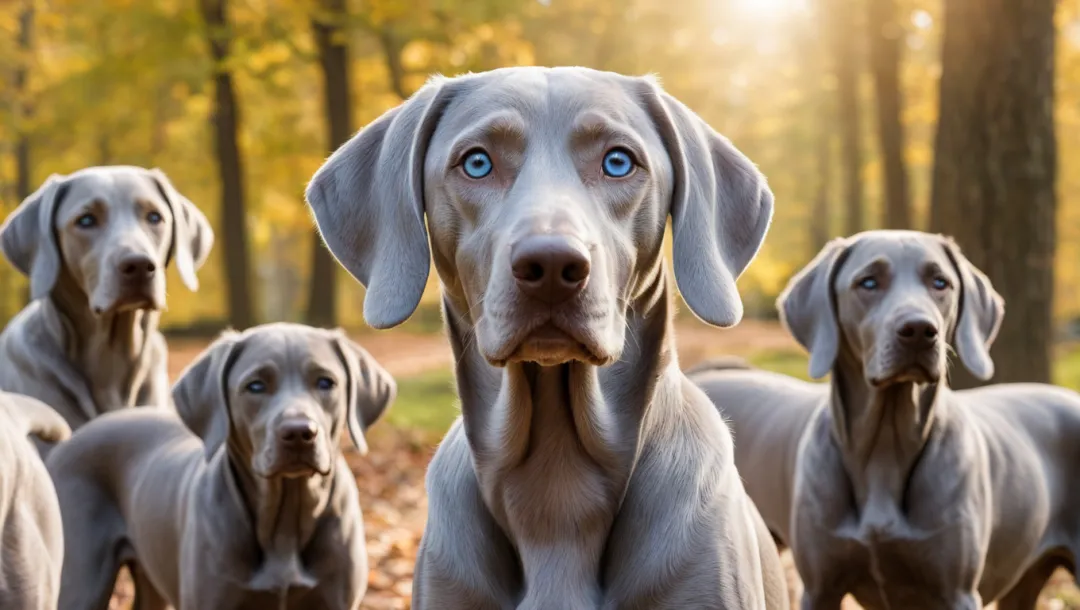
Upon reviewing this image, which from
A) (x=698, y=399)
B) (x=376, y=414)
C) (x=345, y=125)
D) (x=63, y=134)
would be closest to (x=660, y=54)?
(x=345, y=125)

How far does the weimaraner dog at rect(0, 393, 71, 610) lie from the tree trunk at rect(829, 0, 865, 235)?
60.6 ft

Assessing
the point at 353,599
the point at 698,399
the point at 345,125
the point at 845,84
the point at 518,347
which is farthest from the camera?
the point at 845,84

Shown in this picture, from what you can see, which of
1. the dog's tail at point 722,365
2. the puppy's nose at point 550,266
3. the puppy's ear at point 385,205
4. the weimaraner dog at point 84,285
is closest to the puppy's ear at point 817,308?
the dog's tail at point 722,365

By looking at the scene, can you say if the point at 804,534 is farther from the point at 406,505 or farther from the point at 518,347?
the point at 406,505

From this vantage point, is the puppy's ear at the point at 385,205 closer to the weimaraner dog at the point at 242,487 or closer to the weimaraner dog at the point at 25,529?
the weimaraner dog at the point at 25,529

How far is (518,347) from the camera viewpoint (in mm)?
3240

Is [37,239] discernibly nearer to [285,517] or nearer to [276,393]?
[276,393]

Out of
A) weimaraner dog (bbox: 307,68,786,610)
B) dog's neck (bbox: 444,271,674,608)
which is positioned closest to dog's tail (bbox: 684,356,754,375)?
weimaraner dog (bbox: 307,68,786,610)

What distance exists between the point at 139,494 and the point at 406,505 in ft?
16.0

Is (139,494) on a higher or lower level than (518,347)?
lower

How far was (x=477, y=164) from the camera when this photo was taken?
3494 mm

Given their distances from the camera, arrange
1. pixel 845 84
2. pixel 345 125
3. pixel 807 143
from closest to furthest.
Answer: pixel 345 125 → pixel 845 84 → pixel 807 143

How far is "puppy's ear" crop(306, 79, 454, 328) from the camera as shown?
11.9ft

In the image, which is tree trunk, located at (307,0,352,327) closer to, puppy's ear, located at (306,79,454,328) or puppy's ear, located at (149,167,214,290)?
puppy's ear, located at (149,167,214,290)
